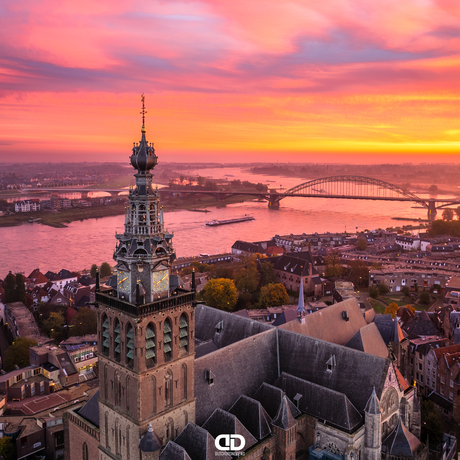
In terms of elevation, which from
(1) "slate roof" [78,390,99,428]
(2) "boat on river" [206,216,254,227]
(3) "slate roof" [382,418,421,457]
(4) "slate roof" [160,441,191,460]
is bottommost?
(3) "slate roof" [382,418,421,457]

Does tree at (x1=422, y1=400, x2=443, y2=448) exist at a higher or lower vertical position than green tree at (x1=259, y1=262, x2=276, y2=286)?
lower

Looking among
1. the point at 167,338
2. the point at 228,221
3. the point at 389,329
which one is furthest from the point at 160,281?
the point at 228,221

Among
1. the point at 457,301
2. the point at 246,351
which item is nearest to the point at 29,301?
the point at 246,351

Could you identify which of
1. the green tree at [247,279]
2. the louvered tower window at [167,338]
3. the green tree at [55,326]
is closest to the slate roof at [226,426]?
the louvered tower window at [167,338]

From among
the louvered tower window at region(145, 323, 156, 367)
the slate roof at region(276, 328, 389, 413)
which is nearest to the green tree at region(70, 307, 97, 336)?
the slate roof at region(276, 328, 389, 413)

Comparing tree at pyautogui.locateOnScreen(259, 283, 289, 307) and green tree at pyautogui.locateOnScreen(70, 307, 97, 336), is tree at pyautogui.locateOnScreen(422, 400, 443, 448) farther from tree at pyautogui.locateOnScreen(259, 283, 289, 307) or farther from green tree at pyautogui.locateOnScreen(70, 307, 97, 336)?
green tree at pyautogui.locateOnScreen(70, 307, 97, 336)
